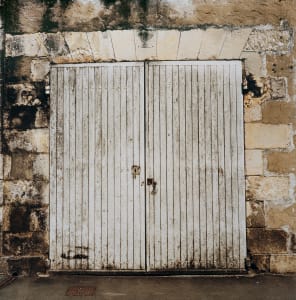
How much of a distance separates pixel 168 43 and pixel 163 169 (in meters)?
1.53

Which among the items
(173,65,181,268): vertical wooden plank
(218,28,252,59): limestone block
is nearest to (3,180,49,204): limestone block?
(173,65,181,268): vertical wooden plank

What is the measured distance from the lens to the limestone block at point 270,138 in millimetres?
4180

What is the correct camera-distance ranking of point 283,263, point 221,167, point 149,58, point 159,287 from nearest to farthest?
point 159,287 → point 283,263 → point 221,167 → point 149,58

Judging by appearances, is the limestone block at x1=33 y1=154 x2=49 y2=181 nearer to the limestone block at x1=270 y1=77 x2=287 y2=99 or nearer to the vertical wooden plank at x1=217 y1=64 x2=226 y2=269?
the vertical wooden plank at x1=217 y1=64 x2=226 y2=269

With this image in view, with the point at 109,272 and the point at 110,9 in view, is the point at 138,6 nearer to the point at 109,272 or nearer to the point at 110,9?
the point at 110,9

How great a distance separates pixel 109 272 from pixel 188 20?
3169 mm

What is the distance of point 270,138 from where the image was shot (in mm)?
4184

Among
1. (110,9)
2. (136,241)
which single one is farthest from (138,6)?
(136,241)

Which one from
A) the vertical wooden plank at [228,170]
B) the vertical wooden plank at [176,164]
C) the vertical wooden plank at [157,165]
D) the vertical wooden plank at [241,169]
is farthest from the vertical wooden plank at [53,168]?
the vertical wooden plank at [241,169]

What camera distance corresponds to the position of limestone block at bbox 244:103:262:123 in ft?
13.8

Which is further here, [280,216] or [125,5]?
[125,5]

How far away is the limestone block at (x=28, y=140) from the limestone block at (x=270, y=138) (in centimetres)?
244

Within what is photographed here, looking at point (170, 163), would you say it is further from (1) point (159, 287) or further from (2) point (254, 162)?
(1) point (159, 287)

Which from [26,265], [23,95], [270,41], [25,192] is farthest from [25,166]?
[270,41]
